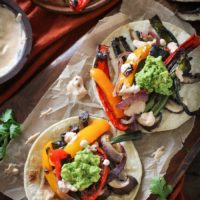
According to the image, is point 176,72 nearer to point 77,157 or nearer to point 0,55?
point 77,157

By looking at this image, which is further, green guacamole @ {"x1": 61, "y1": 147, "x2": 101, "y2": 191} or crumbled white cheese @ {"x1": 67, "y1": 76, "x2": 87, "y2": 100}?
crumbled white cheese @ {"x1": 67, "y1": 76, "x2": 87, "y2": 100}

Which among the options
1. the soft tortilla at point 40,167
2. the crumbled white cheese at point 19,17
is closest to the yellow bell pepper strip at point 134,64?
the soft tortilla at point 40,167

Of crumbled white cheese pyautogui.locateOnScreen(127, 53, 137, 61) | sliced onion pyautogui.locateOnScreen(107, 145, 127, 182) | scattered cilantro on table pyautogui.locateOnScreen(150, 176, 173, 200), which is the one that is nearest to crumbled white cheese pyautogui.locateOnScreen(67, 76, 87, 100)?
crumbled white cheese pyautogui.locateOnScreen(127, 53, 137, 61)

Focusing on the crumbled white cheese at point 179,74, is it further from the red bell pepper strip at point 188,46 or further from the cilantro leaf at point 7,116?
the cilantro leaf at point 7,116

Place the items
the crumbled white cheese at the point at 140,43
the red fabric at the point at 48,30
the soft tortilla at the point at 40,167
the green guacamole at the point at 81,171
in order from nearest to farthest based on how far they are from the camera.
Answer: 1. the green guacamole at the point at 81,171
2. the soft tortilla at the point at 40,167
3. the crumbled white cheese at the point at 140,43
4. the red fabric at the point at 48,30

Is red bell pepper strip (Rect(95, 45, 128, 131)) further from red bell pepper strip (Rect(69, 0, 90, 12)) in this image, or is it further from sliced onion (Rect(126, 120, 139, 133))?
red bell pepper strip (Rect(69, 0, 90, 12))

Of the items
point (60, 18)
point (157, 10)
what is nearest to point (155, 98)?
point (157, 10)

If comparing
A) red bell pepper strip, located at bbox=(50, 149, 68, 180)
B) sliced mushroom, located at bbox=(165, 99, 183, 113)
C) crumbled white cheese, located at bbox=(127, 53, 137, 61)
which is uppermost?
crumbled white cheese, located at bbox=(127, 53, 137, 61)
